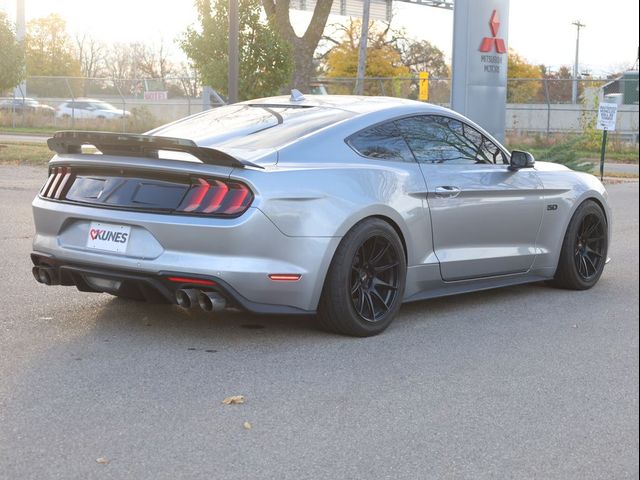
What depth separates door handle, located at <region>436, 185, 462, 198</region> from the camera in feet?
21.7

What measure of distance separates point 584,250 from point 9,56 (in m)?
20.0

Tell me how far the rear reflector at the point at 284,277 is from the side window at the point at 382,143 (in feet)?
3.32

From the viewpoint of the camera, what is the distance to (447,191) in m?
6.67

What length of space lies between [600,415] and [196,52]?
15065mm

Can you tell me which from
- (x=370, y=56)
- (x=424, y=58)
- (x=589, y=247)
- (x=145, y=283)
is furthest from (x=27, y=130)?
(x=424, y=58)

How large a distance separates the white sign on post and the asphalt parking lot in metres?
15.7

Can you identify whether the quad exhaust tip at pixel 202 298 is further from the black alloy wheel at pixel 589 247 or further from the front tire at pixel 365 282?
the black alloy wheel at pixel 589 247

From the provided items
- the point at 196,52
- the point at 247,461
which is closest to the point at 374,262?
the point at 247,461

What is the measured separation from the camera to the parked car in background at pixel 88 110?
35.4 m

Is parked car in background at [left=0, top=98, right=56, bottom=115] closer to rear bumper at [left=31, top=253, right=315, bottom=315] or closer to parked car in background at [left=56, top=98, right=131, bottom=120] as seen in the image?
parked car in background at [left=56, top=98, right=131, bottom=120]

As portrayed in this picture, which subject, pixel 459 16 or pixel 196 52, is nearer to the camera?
pixel 459 16

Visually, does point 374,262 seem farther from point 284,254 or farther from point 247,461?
point 247,461

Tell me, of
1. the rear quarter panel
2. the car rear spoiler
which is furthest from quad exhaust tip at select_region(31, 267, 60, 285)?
the rear quarter panel

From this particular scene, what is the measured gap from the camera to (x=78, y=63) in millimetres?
51688
